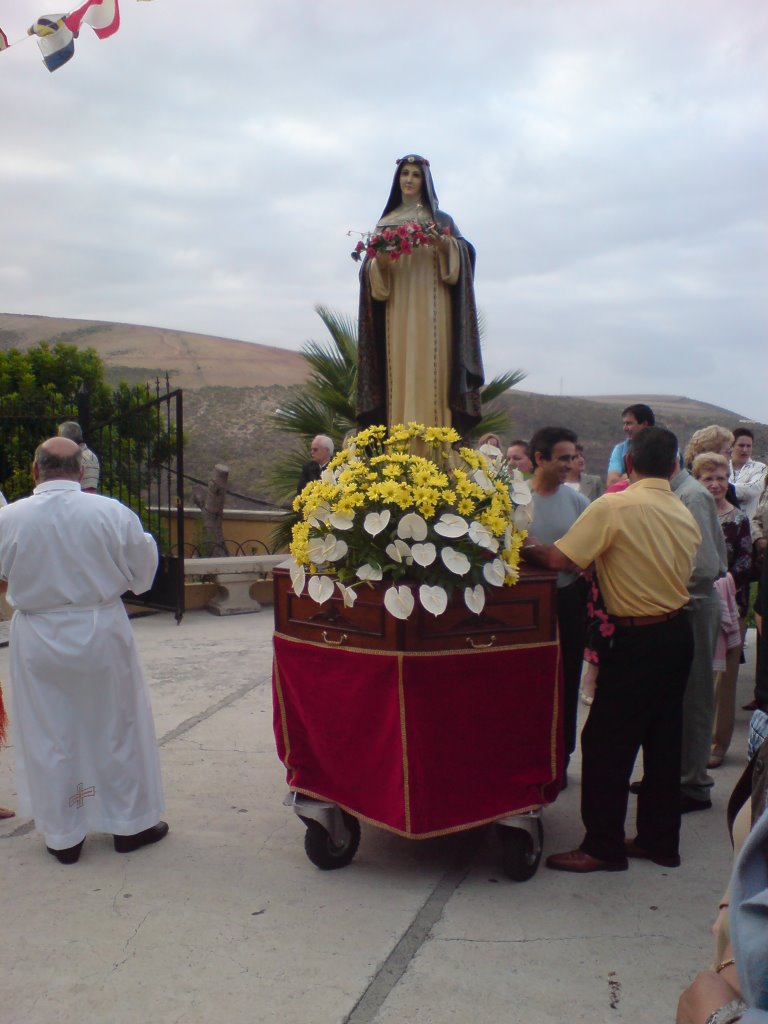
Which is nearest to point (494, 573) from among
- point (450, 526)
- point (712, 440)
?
point (450, 526)

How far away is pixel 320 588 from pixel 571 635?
1.57m

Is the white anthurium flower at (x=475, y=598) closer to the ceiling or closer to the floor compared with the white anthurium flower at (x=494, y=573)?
closer to the floor

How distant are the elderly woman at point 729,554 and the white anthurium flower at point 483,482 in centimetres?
192

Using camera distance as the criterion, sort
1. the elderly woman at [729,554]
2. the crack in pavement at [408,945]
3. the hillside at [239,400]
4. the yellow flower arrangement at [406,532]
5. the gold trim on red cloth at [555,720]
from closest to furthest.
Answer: the crack in pavement at [408,945], the yellow flower arrangement at [406,532], the gold trim on red cloth at [555,720], the elderly woman at [729,554], the hillside at [239,400]

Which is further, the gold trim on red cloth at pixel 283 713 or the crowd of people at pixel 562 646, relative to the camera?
the gold trim on red cloth at pixel 283 713

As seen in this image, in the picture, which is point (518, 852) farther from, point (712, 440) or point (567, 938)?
point (712, 440)

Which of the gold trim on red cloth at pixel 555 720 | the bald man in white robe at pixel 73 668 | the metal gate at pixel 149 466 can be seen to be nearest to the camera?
the gold trim on red cloth at pixel 555 720

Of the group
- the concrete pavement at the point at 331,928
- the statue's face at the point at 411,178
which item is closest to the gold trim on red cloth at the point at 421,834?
the concrete pavement at the point at 331,928

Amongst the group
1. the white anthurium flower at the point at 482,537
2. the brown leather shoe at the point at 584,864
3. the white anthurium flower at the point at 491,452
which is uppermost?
the white anthurium flower at the point at 491,452

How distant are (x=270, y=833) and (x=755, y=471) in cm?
482

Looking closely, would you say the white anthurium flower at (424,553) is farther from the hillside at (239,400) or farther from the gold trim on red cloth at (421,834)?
the hillside at (239,400)

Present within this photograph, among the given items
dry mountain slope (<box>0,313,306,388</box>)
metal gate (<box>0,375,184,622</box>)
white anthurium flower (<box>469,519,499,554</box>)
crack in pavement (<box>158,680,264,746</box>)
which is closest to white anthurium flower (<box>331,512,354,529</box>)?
white anthurium flower (<box>469,519,499,554</box>)

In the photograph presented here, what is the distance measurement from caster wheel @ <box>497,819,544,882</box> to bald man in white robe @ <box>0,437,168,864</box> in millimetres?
1557

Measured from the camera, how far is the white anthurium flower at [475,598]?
3590mm
